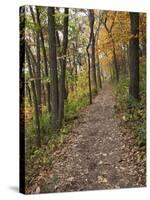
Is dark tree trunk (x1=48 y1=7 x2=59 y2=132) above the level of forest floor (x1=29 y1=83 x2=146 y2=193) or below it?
above

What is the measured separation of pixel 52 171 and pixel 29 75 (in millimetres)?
928

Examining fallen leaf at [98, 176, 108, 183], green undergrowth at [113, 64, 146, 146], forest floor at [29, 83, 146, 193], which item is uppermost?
green undergrowth at [113, 64, 146, 146]

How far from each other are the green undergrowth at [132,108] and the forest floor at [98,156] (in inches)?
2.6

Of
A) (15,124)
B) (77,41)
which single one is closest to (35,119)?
(15,124)

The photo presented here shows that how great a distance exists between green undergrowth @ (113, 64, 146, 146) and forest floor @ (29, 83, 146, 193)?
0.22 feet

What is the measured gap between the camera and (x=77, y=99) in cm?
526

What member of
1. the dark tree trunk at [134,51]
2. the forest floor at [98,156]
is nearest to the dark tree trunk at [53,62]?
the forest floor at [98,156]

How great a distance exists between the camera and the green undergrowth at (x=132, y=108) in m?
5.54

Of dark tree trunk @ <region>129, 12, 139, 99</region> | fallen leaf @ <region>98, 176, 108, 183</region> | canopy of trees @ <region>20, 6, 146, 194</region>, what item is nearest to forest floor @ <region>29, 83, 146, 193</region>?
fallen leaf @ <region>98, 176, 108, 183</region>

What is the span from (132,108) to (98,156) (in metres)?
0.66

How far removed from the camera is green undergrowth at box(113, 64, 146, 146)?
554 cm

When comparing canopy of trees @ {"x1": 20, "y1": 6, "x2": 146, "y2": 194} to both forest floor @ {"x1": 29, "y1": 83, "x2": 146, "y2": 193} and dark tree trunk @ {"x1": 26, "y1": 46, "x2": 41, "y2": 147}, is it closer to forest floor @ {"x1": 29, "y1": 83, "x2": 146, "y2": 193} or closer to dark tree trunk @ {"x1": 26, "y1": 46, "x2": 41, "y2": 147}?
dark tree trunk @ {"x1": 26, "y1": 46, "x2": 41, "y2": 147}

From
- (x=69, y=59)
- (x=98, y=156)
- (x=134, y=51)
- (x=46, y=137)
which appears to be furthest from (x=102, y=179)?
(x=134, y=51)

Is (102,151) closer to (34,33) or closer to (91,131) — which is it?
(91,131)
